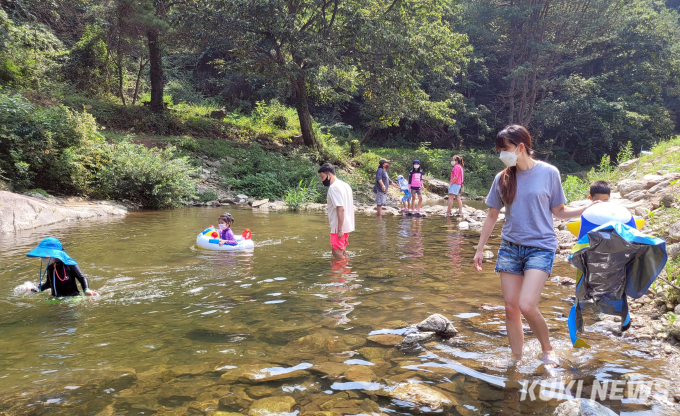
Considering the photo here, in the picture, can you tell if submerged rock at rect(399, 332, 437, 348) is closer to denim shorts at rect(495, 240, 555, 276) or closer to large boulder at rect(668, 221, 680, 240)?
denim shorts at rect(495, 240, 555, 276)

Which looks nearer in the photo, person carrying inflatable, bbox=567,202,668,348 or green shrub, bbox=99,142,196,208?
person carrying inflatable, bbox=567,202,668,348

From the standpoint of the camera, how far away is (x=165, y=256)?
8102mm

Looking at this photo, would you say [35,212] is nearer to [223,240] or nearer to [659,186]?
[223,240]

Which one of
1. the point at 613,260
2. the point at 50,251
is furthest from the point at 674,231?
the point at 50,251

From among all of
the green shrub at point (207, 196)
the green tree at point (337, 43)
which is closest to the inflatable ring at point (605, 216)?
the green shrub at point (207, 196)

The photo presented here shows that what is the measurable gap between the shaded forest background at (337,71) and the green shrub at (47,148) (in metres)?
0.05

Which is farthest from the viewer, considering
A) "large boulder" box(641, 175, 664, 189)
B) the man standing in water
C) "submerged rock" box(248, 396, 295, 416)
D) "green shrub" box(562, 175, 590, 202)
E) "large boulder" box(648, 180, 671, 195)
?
"green shrub" box(562, 175, 590, 202)

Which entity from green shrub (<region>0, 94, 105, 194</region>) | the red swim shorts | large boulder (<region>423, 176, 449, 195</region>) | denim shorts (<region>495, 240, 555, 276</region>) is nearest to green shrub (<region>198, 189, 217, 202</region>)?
green shrub (<region>0, 94, 105, 194</region>)

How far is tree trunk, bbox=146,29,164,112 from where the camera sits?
21.8m

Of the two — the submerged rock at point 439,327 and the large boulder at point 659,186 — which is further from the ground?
the large boulder at point 659,186

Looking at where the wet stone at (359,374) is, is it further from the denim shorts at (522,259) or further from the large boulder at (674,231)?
the large boulder at (674,231)

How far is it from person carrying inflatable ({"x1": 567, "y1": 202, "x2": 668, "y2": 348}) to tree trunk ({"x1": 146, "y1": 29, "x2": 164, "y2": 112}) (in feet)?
73.7

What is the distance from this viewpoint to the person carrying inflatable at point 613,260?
3076 mm

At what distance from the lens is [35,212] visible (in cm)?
1127
